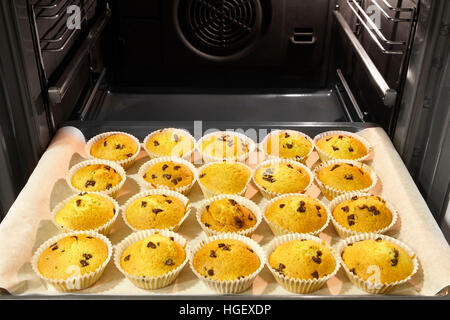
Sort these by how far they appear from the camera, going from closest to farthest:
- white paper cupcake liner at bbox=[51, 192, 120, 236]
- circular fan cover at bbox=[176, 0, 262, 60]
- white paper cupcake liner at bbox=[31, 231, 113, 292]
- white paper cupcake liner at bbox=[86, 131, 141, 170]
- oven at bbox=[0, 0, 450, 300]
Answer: white paper cupcake liner at bbox=[31, 231, 113, 292], white paper cupcake liner at bbox=[51, 192, 120, 236], oven at bbox=[0, 0, 450, 300], white paper cupcake liner at bbox=[86, 131, 141, 170], circular fan cover at bbox=[176, 0, 262, 60]

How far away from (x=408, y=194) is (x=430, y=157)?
9.5 inches

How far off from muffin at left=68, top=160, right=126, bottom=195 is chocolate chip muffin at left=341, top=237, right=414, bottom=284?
1107mm

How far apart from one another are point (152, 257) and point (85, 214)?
41 centimetres

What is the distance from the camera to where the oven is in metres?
2.48

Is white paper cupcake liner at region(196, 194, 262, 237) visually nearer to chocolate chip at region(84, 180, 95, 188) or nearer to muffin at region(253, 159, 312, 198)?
muffin at region(253, 159, 312, 198)

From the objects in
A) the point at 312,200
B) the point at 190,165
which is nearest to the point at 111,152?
the point at 190,165

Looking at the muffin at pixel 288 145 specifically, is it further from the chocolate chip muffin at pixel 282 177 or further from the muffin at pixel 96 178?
the muffin at pixel 96 178

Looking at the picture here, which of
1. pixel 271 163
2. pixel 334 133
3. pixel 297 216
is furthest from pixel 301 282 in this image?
pixel 334 133

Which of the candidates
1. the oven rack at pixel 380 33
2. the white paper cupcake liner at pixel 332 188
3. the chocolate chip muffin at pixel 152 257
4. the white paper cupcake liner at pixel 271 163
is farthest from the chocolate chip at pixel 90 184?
the oven rack at pixel 380 33

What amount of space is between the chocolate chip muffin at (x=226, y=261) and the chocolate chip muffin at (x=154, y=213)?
0.76 feet

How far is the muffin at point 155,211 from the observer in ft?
7.57

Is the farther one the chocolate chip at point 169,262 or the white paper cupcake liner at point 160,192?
the white paper cupcake liner at point 160,192

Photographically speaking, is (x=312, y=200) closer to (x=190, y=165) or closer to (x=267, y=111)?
(x=190, y=165)

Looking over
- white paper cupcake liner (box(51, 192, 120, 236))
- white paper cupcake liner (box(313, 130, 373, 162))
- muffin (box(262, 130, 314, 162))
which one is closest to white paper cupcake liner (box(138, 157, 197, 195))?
white paper cupcake liner (box(51, 192, 120, 236))
